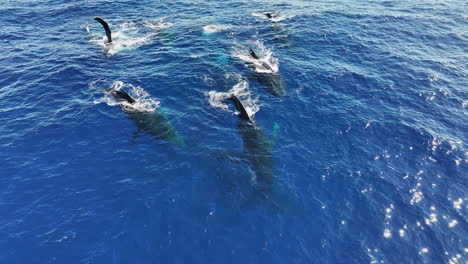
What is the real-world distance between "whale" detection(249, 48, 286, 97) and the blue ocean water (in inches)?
16.7

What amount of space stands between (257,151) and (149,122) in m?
11.8

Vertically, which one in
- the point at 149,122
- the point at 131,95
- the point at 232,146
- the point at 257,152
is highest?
the point at 131,95

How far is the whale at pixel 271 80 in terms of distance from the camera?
35619mm

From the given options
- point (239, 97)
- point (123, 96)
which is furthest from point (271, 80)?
point (123, 96)

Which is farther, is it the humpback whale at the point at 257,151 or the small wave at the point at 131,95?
the small wave at the point at 131,95

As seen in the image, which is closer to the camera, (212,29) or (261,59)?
(261,59)

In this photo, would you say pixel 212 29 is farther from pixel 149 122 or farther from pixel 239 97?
pixel 149 122

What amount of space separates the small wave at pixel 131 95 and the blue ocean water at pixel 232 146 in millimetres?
247

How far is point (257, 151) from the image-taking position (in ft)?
92.1

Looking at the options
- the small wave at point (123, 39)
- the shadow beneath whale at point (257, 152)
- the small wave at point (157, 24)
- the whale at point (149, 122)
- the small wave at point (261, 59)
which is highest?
the small wave at point (157, 24)

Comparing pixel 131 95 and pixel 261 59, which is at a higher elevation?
pixel 261 59

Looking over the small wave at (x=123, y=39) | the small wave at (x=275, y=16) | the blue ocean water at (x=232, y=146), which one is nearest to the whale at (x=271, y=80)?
the blue ocean water at (x=232, y=146)

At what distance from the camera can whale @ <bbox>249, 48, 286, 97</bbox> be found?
35619 millimetres

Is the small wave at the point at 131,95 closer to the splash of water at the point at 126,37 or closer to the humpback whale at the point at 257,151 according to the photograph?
the splash of water at the point at 126,37
